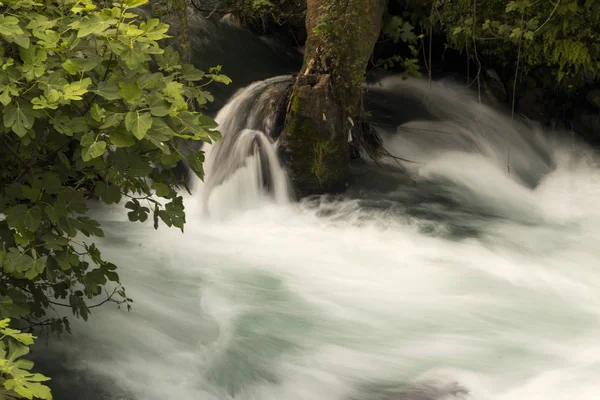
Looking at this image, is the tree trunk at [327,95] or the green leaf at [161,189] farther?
the tree trunk at [327,95]

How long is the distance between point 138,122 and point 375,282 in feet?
8.48

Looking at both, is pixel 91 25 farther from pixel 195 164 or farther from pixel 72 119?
pixel 195 164

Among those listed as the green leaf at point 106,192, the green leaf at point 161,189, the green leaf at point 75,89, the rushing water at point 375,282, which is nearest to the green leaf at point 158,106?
the green leaf at point 75,89

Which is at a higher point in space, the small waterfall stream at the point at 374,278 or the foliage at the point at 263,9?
the foliage at the point at 263,9

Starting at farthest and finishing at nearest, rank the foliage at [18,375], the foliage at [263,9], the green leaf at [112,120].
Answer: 1. the foliage at [263,9]
2. the green leaf at [112,120]
3. the foliage at [18,375]

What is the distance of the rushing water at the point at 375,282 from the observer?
129 inches

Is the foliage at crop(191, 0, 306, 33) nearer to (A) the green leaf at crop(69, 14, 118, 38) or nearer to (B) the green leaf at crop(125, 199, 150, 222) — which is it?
(B) the green leaf at crop(125, 199, 150, 222)

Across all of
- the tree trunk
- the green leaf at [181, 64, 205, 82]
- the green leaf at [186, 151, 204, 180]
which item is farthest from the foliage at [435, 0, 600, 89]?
the green leaf at [186, 151, 204, 180]

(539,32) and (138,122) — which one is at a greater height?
(539,32)

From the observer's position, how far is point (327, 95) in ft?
18.6

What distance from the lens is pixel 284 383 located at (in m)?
3.28

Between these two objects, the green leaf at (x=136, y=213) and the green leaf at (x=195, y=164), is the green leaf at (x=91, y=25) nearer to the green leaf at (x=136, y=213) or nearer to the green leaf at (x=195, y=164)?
the green leaf at (x=195, y=164)

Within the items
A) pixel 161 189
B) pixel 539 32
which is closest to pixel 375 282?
pixel 161 189

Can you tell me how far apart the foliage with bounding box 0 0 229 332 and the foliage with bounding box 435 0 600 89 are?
4.31m
